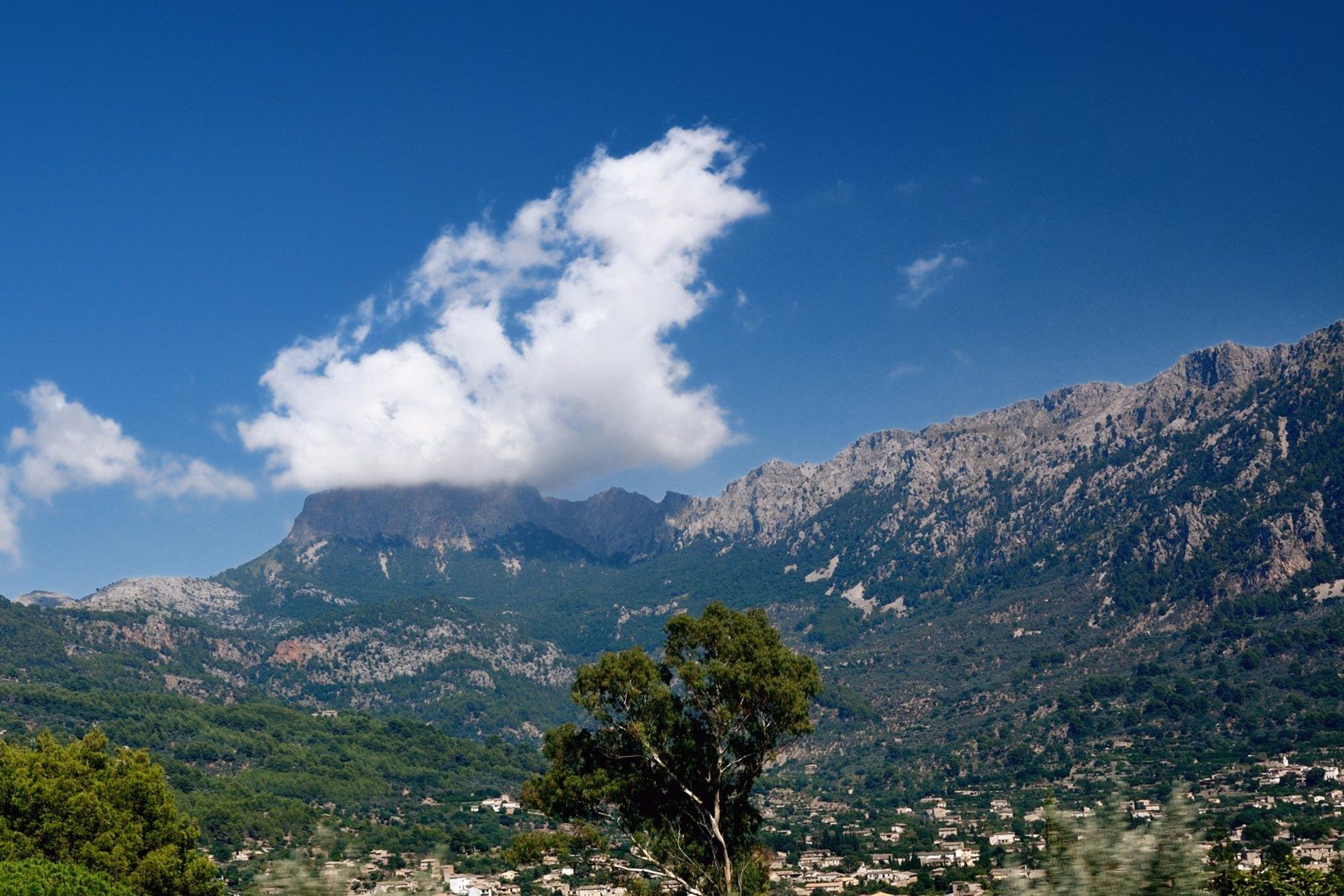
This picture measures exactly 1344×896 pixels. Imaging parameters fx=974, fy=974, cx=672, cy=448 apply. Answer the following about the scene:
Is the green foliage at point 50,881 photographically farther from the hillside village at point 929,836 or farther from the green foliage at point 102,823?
the hillside village at point 929,836

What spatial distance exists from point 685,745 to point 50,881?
19.6 meters

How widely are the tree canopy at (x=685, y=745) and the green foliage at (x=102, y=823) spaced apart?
60.2 ft

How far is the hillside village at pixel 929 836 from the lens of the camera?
63938 millimetres

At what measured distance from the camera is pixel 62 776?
38.3m

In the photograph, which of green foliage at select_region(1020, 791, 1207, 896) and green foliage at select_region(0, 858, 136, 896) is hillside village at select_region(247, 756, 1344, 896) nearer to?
green foliage at select_region(0, 858, 136, 896)

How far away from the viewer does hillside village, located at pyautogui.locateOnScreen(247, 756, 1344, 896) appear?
63938 mm

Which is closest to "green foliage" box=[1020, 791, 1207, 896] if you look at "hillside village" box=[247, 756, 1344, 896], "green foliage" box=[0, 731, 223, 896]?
"hillside village" box=[247, 756, 1344, 896]

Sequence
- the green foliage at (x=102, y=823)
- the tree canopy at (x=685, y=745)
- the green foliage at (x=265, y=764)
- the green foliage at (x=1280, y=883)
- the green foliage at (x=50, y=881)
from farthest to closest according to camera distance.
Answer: the green foliage at (x=265, y=764) < the green foliage at (x=102, y=823) < the green foliage at (x=50, y=881) < the tree canopy at (x=685, y=745) < the green foliage at (x=1280, y=883)

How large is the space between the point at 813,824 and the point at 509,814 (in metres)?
44.8

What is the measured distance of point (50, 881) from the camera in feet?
95.9

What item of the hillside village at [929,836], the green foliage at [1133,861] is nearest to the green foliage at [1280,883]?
the hillside village at [929,836]

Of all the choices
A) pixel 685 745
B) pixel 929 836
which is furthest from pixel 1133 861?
pixel 929 836

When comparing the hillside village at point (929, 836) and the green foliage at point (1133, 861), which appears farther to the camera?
the hillside village at point (929, 836)

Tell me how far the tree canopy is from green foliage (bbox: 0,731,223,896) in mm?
18357
